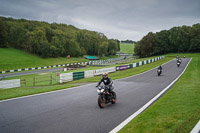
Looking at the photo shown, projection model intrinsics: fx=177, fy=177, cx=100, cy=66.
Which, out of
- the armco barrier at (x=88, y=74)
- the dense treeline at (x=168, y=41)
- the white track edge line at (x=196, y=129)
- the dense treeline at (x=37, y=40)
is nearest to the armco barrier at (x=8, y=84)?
A: the armco barrier at (x=88, y=74)

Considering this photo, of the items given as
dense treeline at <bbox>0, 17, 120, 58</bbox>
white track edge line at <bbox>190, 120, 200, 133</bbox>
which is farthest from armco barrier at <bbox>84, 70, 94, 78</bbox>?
dense treeline at <bbox>0, 17, 120, 58</bbox>

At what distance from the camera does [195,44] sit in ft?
299

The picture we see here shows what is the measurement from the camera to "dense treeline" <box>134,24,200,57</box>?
97250mm

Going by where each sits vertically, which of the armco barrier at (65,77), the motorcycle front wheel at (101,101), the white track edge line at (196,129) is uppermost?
the white track edge line at (196,129)

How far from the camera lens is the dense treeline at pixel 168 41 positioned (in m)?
97.2

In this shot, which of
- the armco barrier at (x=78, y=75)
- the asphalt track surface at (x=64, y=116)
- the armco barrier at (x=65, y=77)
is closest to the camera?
the asphalt track surface at (x=64, y=116)

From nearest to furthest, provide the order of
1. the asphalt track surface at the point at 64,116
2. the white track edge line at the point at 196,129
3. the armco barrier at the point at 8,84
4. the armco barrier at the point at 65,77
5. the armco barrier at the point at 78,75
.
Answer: the white track edge line at the point at 196,129 → the asphalt track surface at the point at 64,116 → the armco barrier at the point at 8,84 → the armco barrier at the point at 65,77 → the armco barrier at the point at 78,75

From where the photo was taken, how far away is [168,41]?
103m

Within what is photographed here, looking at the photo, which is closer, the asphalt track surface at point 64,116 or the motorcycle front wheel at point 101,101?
the asphalt track surface at point 64,116

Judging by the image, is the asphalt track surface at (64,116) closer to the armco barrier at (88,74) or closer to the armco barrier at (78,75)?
the armco barrier at (78,75)

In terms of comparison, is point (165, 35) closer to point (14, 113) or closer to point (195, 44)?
point (195, 44)

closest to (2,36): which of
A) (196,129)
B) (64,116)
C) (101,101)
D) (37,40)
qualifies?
(37,40)

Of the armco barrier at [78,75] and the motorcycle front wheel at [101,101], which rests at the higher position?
the motorcycle front wheel at [101,101]

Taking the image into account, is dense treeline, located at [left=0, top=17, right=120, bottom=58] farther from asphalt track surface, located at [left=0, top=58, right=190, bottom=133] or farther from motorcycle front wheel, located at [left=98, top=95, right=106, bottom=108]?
motorcycle front wheel, located at [left=98, top=95, right=106, bottom=108]
